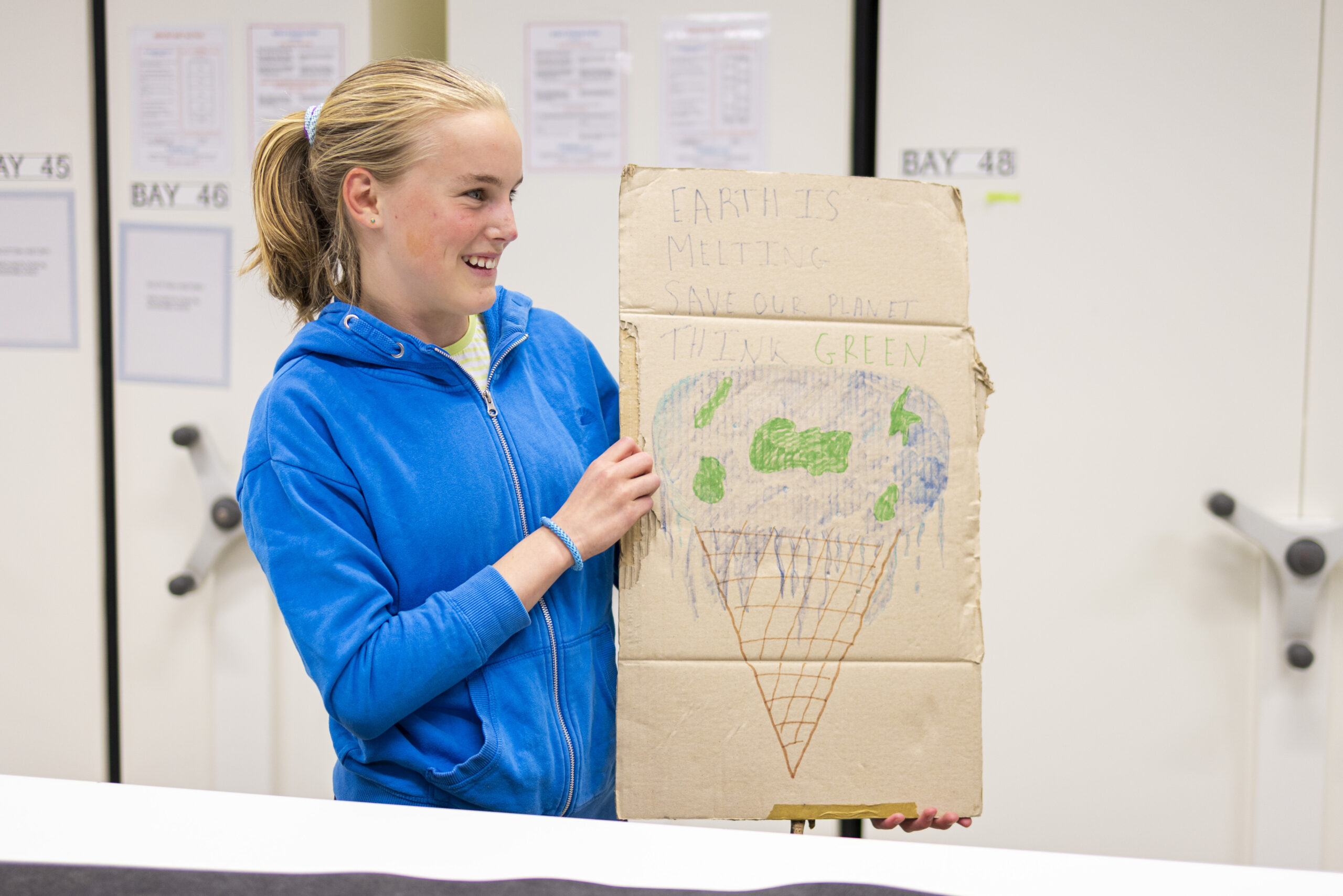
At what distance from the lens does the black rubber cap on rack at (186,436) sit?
1.36 meters

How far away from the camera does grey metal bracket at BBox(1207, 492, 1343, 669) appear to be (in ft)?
3.96

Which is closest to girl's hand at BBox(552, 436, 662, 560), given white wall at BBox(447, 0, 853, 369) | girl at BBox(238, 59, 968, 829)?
girl at BBox(238, 59, 968, 829)

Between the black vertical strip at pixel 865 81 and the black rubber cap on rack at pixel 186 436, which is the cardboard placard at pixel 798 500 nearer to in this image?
the black vertical strip at pixel 865 81

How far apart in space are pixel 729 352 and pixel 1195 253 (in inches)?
34.7

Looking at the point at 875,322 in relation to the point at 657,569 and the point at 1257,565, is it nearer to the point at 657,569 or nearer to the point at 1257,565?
the point at 657,569

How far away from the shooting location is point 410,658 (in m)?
0.65

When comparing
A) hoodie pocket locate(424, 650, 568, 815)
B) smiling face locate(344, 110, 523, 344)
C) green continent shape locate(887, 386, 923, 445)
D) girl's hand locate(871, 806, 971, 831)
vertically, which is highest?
smiling face locate(344, 110, 523, 344)

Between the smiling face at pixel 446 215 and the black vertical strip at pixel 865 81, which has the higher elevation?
the black vertical strip at pixel 865 81

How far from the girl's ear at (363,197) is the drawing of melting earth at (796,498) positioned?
0.94 feet

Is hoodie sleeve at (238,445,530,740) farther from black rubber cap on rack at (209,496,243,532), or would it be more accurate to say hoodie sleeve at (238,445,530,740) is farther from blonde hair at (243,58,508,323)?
black rubber cap on rack at (209,496,243,532)

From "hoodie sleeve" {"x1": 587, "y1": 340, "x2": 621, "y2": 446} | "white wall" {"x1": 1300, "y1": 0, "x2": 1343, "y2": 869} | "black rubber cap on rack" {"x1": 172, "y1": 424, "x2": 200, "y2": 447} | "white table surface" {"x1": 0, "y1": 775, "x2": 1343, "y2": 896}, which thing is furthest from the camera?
"black rubber cap on rack" {"x1": 172, "y1": 424, "x2": 200, "y2": 447}

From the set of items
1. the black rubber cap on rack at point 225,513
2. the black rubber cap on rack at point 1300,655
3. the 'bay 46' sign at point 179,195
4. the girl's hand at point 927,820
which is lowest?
the black rubber cap on rack at point 1300,655

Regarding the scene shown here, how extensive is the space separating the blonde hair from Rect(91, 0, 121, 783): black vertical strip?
0.83 meters

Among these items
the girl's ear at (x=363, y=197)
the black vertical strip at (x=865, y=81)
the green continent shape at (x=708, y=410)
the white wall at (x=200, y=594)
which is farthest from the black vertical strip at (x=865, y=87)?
the white wall at (x=200, y=594)
